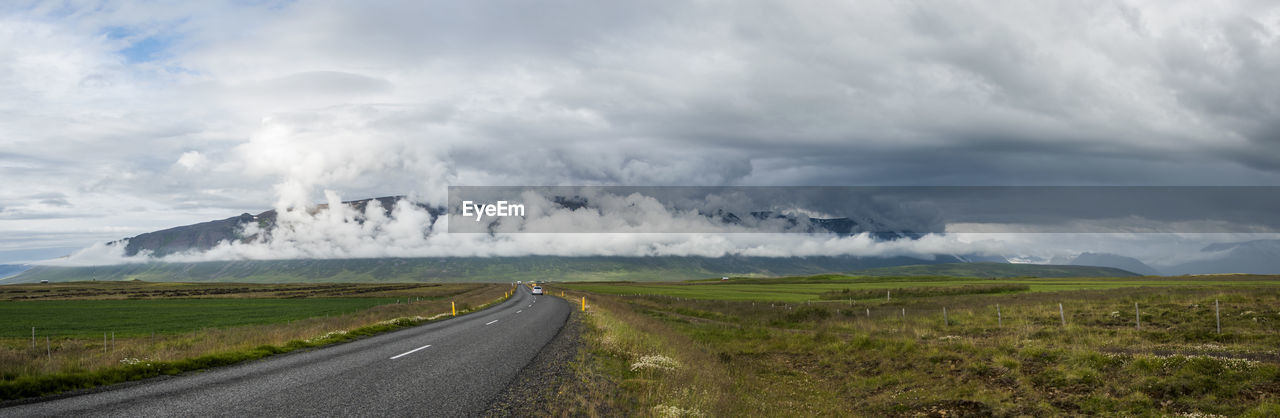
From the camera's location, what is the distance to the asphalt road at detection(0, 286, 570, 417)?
10.1m

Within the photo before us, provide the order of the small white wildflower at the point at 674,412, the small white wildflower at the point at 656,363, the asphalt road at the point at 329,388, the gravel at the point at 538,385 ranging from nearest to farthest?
the asphalt road at the point at 329,388 < the gravel at the point at 538,385 < the small white wildflower at the point at 674,412 < the small white wildflower at the point at 656,363

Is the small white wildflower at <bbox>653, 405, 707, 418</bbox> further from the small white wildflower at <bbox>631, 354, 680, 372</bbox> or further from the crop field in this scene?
the small white wildflower at <bbox>631, 354, 680, 372</bbox>

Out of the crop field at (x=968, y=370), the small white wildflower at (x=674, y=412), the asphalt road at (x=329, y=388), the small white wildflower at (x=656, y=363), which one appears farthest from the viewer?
the small white wildflower at (x=656, y=363)

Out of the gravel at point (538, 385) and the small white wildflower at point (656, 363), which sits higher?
the gravel at point (538, 385)

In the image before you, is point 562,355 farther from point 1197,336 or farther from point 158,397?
point 1197,336

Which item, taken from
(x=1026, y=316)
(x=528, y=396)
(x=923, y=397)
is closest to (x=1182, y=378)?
(x=923, y=397)

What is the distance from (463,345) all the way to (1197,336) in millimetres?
30210

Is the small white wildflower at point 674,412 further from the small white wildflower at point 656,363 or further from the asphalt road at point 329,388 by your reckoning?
the small white wildflower at point 656,363

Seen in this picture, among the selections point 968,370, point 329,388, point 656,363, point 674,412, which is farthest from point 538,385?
point 968,370

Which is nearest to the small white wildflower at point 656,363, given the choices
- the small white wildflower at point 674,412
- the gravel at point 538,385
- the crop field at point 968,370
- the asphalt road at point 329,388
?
the crop field at point 968,370

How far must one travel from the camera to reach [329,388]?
12.1 metres

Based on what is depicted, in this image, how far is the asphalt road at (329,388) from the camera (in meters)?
10.1

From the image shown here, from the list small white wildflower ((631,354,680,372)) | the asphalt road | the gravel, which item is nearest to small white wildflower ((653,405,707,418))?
the gravel

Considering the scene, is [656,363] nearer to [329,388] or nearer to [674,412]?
[674,412]
